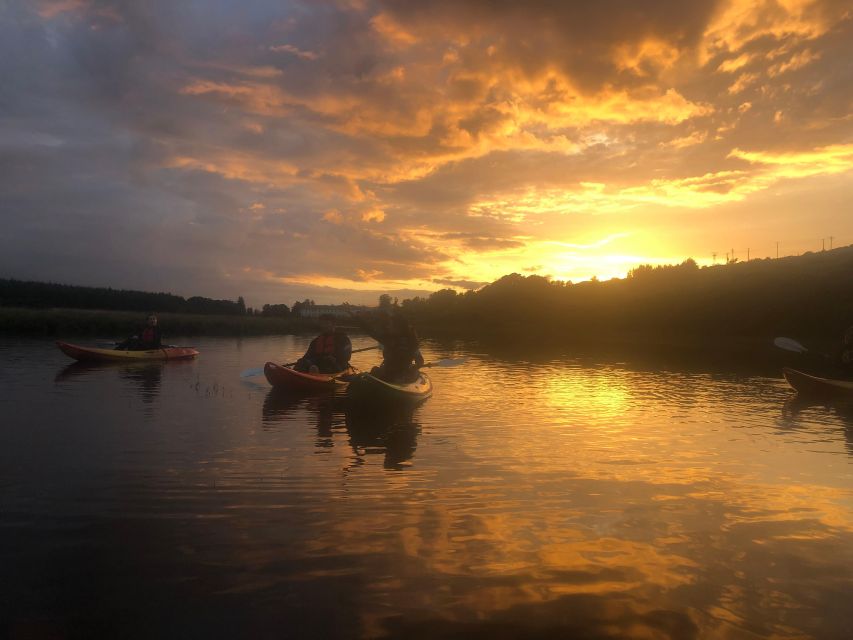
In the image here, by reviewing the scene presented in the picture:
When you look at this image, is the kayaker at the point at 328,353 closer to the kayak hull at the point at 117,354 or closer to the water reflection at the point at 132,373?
the water reflection at the point at 132,373

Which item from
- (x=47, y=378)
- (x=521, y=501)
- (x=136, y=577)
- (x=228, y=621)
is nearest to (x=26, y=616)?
(x=136, y=577)

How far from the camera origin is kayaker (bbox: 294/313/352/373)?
18.7m

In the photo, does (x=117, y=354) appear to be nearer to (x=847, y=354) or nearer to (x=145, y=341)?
(x=145, y=341)

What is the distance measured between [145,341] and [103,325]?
26.9 metres

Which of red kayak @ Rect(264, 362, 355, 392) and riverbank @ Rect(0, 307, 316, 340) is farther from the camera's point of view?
riverbank @ Rect(0, 307, 316, 340)

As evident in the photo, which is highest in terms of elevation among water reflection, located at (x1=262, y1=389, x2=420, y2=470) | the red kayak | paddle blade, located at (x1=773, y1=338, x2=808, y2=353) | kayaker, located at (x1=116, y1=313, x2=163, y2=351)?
paddle blade, located at (x1=773, y1=338, x2=808, y2=353)

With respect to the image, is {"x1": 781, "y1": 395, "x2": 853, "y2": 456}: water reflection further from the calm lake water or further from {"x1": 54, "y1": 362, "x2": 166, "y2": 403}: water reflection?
{"x1": 54, "y1": 362, "x2": 166, "y2": 403}: water reflection

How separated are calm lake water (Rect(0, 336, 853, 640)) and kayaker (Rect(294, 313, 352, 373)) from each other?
174 inches

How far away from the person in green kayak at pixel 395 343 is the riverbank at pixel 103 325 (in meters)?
35.8

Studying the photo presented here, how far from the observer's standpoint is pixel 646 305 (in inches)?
3002

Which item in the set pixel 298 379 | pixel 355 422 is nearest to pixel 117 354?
pixel 298 379

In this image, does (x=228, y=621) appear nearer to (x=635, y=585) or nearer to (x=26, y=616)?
(x=26, y=616)

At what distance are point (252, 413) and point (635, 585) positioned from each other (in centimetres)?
1080

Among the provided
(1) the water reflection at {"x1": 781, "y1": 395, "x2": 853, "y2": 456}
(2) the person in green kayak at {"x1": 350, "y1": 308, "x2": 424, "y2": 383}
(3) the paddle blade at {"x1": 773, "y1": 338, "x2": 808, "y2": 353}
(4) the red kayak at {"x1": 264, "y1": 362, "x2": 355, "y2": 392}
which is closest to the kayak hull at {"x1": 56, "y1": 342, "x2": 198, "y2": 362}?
(4) the red kayak at {"x1": 264, "y1": 362, "x2": 355, "y2": 392}
